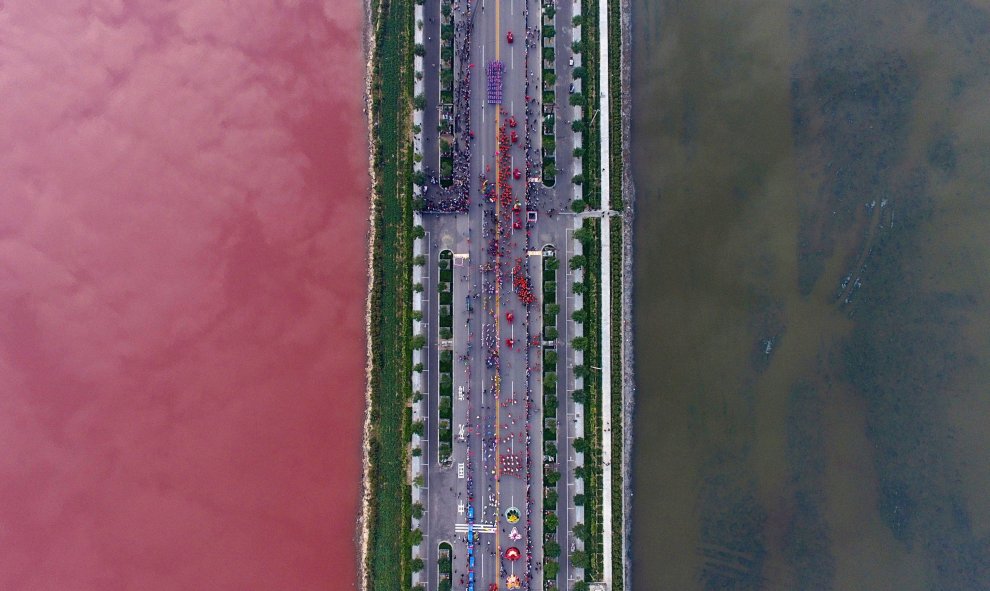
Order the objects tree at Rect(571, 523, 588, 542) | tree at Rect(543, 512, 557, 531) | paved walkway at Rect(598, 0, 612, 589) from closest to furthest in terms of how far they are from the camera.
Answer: tree at Rect(543, 512, 557, 531) < tree at Rect(571, 523, 588, 542) < paved walkway at Rect(598, 0, 612, 589)

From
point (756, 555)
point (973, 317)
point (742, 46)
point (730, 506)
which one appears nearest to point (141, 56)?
point (742, 46)

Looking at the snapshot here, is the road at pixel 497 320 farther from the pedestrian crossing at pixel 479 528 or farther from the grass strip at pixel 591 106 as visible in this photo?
the grass strip at pixel 591 106

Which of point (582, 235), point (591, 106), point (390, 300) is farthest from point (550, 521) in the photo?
point (591, 106)

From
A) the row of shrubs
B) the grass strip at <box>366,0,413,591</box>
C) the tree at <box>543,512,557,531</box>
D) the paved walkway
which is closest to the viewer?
the tree at <box>543,512,557,531</box>

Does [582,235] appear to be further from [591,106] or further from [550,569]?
[550,569]

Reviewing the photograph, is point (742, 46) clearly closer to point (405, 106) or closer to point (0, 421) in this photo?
point (405, 106)

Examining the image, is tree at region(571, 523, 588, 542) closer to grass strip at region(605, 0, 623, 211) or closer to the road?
the road

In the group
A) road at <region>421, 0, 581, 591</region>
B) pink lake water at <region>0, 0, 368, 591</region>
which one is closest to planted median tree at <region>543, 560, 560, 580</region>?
road at <region>421, 0, 581, 591</region>
